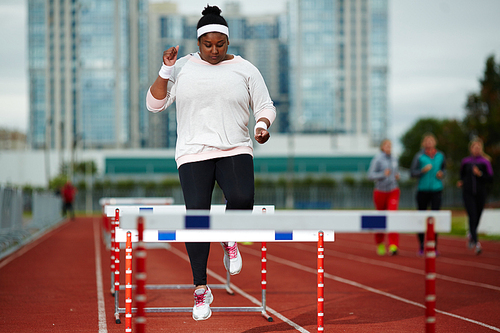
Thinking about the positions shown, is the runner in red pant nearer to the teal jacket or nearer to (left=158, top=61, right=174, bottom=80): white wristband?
the teal jacket

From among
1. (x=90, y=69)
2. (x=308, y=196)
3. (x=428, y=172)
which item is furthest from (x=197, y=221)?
(x=90, y=69)

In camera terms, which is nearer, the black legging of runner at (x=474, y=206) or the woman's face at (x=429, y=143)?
the woman's face at (x=429, y=143)

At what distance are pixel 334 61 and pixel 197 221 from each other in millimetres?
114596

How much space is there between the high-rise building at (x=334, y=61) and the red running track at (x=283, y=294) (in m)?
102

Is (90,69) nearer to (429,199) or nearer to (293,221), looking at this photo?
(429,199)

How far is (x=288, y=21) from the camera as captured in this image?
119438 mm

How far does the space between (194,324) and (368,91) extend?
4473 inches

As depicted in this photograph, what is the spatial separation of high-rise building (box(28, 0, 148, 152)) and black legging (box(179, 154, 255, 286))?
106 m

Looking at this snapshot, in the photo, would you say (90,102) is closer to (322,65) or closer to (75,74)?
(75,74)

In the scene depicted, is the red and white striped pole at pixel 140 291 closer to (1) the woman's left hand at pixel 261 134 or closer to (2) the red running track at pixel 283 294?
(1) the woman's left hand at pixel 261 134

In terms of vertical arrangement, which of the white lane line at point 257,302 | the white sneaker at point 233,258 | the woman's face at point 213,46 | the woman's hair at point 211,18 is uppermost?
the woman's hair at point 211,18

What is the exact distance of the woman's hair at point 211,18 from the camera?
13.6ft

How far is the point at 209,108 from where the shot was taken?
4137 millimetres

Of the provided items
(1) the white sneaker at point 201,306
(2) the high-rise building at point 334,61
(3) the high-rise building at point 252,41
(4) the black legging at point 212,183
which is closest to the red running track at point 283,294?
(1) the white sneaker at point 201,306
